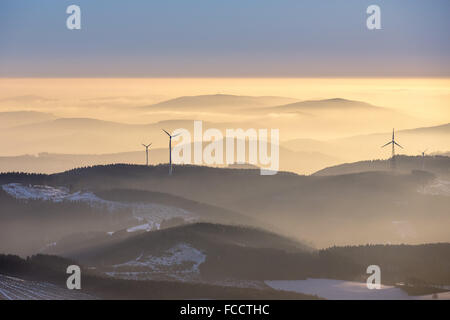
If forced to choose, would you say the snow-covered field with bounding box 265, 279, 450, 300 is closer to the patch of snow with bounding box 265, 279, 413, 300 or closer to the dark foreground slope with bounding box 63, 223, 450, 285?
the patch of snow with bounding box 265, 279, 413, 300

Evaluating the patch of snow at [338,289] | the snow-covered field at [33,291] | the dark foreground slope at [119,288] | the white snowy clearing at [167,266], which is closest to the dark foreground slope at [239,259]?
the white snowy clearing at [167,266]

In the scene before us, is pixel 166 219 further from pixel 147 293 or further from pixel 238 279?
pixel 147 293

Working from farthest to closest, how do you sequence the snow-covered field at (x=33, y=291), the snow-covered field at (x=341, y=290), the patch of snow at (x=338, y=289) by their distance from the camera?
the patch of snow at (x=338, y=289)
the snow-covered field at (x=341, y=290)
the snow-covered field at (x=33, y=291)

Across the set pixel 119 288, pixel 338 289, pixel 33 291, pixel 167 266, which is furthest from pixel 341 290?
pixel 33 291

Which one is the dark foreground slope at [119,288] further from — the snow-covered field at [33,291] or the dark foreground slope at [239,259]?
the dark foreground slope at [239,259]

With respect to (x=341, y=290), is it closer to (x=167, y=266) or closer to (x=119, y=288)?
(x=119, y=288)
